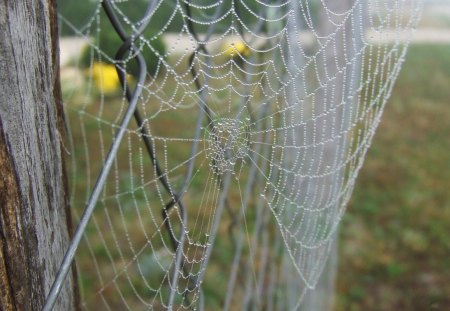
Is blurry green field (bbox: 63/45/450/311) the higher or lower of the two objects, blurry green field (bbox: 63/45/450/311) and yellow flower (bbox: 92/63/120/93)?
the lower

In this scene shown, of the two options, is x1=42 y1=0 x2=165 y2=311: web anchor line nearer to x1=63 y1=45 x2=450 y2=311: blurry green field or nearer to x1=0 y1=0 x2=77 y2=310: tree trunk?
x1=0 y1=0 x2=77 y2=310: tree trunk

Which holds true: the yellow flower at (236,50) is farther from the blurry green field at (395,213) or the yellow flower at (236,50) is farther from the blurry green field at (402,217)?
the blurry green field at (402,217)

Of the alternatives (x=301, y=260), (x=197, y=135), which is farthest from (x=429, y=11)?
(x=197, y=135)

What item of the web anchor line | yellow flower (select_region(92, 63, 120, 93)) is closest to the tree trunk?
the web anchor line

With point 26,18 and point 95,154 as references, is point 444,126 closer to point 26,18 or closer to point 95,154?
point 95,154

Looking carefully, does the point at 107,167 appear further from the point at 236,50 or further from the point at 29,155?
the point at 236,50

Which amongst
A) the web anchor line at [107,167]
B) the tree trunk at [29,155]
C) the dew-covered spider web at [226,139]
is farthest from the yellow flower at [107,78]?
the tree trunk at [29,155]
